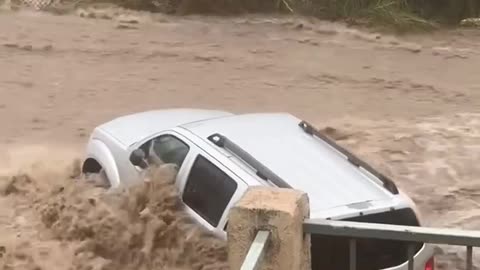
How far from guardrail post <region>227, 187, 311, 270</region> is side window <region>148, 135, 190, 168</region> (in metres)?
3.24

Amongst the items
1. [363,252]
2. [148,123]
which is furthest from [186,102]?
[363,252]

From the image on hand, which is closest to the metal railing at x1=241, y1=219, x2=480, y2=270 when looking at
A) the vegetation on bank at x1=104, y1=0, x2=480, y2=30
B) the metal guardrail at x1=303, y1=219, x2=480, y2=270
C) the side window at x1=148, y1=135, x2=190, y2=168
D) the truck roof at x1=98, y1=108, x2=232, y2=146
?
the metal guardrail at x1=303, y1=219, x2=480, y2=270

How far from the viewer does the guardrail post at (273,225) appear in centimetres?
388

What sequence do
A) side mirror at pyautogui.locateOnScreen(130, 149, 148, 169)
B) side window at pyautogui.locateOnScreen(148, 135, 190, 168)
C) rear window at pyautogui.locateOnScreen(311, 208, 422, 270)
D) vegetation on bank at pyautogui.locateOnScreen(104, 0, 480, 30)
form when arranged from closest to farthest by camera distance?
rear window at pyautogui.locateOnScreen(311, 208, 422, 270), side window at pyautogui.locateOnScreen(148, 135, 190, 168), side mirror at pyautogui.locateOnScreen(130, 149, 148, 169), vegetation on bank at pyautogui.locateOnScreen(104, 0, 480, 30)

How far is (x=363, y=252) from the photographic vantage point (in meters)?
5.86

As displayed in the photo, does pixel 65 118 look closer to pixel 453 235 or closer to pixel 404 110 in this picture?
pixel 404 110

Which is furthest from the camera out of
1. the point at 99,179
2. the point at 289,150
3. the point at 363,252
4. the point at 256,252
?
the point at 99,179

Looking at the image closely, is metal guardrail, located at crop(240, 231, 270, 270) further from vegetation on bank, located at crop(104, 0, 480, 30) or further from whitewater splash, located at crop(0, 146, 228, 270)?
vegetation on bank, located at crop(104, 0, 480, 30)

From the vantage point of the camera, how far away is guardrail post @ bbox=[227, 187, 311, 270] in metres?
3.88

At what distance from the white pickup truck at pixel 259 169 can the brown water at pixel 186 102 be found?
0.26 metres

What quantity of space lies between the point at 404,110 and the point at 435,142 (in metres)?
2.11

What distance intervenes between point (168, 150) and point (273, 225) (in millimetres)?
3663

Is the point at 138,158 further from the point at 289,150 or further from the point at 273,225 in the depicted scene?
the point at 273,225

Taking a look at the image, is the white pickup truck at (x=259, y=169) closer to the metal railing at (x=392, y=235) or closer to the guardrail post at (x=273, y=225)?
the guardrail post at (x=273, y=225)
